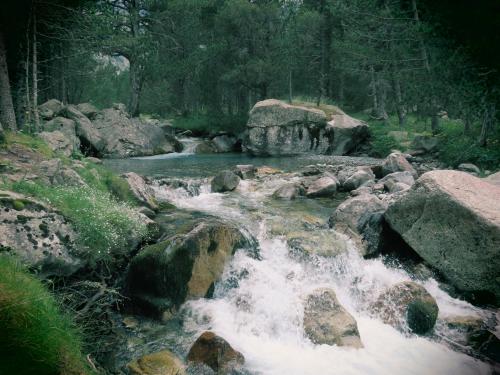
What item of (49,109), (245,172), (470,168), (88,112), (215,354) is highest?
(49,109)

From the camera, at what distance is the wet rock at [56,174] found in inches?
301

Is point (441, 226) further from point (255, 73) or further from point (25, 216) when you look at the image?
point (255, 73)

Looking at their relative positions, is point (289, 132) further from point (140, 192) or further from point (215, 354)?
point (215, 354)

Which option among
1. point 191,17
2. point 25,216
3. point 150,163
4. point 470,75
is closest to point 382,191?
point 470,75

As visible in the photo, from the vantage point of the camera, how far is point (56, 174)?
26.0ft

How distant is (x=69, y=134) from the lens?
63.9 feet

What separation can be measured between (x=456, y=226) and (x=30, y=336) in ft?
23.3

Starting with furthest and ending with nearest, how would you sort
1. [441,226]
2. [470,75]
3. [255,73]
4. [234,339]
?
[255,73] → [470,75] → [441,226] → [234,339]

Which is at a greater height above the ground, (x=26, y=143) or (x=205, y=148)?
(x=26, y=143)

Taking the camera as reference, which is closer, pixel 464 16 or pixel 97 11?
pixel 464 16

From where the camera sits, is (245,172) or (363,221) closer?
(363,221)

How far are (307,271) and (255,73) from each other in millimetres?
26216

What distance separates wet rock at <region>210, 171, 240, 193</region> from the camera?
45.9 feet

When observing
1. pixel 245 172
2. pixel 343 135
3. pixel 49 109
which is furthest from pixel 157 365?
pixel 343 135
